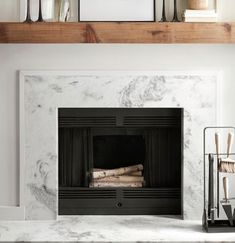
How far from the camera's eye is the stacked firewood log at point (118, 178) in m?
3.88

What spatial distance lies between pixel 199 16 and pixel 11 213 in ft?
5.05

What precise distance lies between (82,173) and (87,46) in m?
0.77

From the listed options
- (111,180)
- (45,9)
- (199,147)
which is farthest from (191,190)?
(45,9)

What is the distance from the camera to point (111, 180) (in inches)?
153

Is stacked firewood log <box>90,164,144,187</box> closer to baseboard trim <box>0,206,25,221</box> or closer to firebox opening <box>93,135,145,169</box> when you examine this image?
firebox opening <box>93,135,145,169</box>

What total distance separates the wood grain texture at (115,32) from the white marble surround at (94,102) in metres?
0.25

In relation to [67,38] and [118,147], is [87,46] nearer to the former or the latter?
[67,38]

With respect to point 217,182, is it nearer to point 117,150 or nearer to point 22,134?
point 117,150

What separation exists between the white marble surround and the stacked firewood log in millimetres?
277

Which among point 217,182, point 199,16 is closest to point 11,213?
point 217,182

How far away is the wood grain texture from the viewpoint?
3469 mm

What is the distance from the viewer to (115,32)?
347cm

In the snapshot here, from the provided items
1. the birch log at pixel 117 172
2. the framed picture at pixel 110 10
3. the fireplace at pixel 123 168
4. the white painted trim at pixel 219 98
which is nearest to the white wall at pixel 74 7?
the framed picture at pixel 110 10

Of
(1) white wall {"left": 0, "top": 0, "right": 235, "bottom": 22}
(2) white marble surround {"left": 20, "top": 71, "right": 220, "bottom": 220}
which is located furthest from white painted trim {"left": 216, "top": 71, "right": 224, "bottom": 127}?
(1) white wall {"left": 0, "top": 0, "right": 235, "bottom": 22}
